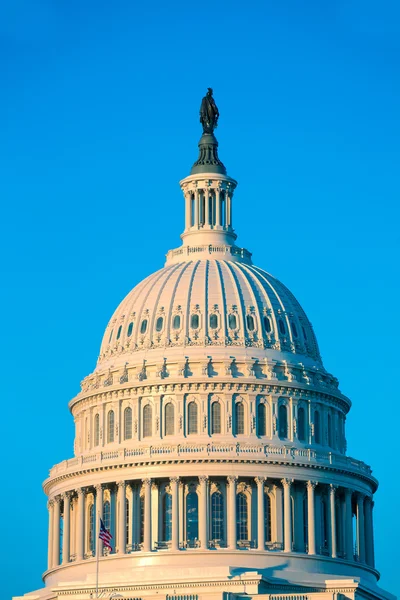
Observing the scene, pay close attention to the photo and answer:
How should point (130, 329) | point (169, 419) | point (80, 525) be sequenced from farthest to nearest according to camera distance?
point (130, 329) → point (80, 525) → point (169, 419)

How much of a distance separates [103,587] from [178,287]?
1109 inches

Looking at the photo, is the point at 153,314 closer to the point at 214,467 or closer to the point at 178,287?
the point at 178,287

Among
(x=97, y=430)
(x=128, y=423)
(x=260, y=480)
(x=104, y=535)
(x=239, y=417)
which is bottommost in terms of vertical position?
(x=104, y=535)

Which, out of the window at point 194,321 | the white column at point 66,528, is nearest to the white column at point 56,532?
the white column at point 66,528

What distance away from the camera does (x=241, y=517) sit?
18438 centimetres

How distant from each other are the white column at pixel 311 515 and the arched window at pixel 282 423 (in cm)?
467

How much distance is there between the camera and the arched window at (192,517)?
18312cm

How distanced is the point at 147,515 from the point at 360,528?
1836 centimetres

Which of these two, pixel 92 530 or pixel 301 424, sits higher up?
pixel 301 424

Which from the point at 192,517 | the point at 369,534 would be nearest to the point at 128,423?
the point at 192,517

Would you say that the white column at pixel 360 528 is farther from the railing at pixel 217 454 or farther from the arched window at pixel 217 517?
the arched window at pixel 217 517

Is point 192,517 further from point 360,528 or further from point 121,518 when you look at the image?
point 360,528

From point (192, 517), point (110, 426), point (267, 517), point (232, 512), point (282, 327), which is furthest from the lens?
point (282, 327)

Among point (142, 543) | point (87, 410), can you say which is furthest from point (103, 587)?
point (87, 410)
